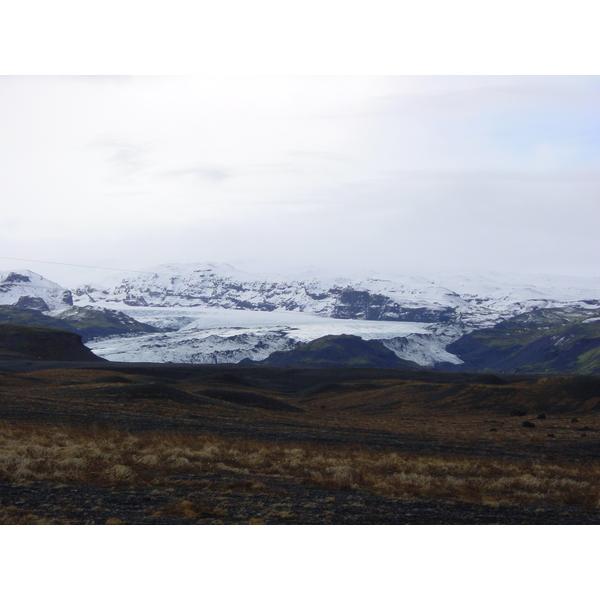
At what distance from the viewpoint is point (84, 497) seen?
13.9 meters

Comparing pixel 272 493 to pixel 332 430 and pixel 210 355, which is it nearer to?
pixel 332 430

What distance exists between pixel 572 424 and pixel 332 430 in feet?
76.3

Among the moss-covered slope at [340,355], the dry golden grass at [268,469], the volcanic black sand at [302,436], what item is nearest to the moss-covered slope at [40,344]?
the volcanic black sand at [302,436]

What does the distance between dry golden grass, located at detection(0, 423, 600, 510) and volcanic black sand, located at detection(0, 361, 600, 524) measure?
18cm

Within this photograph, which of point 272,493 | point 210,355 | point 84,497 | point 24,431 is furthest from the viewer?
point 210,355

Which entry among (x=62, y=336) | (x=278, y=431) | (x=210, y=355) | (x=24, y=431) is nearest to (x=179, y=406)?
(x=278, y=431)

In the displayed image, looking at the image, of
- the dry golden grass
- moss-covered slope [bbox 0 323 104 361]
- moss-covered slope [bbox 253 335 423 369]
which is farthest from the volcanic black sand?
moss-covered slope [bbox 253 335 423 369]

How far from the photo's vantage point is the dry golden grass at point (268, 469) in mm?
16031

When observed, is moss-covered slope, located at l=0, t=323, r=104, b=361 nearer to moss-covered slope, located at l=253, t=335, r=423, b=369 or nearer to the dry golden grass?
moss-covered slope, located at l=253, t=335, r=423, b=369

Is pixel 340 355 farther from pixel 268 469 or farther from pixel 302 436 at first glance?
pixel 268 469

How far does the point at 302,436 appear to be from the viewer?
112ft

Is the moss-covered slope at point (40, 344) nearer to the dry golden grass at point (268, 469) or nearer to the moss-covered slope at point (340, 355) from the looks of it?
the moss-covered slope at point (340, 355)

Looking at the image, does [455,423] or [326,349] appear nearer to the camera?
[455,423]

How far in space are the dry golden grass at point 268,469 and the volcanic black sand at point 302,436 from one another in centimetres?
18
